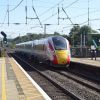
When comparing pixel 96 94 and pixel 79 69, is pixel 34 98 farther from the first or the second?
pixel 79 69

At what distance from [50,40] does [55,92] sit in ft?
57.9

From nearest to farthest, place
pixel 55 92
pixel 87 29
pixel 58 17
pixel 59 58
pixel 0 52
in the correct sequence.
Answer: pixel 55 92 → pixel 59 58 → pixel 58 17 → pixel 0 52 → pixel 87 29

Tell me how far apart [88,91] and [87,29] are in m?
151

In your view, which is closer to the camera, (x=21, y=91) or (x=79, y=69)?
(x=21, y=91)

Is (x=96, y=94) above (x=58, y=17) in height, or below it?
below

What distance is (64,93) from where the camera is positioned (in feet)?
59.9

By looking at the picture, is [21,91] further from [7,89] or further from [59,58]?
[59,58]

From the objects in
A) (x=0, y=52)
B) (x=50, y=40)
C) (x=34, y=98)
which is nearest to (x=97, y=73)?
(x=50, y=40)

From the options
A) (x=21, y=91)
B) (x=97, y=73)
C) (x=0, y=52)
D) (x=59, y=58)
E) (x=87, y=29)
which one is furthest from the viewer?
(x=87, y=29)

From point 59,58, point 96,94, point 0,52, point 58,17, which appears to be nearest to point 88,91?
point 96,94

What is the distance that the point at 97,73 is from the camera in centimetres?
2877

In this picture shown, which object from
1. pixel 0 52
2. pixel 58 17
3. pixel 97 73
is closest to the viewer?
pixel 97 73

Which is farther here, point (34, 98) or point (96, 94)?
point (96, 94)

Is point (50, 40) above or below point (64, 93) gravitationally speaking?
above
